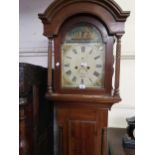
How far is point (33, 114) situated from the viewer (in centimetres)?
99

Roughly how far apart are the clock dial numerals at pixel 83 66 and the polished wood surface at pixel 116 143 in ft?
1.19

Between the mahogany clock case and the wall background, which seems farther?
the wall background

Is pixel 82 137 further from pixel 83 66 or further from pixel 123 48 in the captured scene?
pixel 123 48

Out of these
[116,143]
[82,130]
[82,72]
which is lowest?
[116,143]

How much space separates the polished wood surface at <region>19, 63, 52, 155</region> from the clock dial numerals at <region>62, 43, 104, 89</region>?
0.18 metres

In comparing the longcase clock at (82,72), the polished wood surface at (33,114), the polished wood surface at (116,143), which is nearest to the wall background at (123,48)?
the polished wood surface at (116,143)

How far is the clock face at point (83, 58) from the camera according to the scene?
39.7 inches

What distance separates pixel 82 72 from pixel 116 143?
1.61 ft

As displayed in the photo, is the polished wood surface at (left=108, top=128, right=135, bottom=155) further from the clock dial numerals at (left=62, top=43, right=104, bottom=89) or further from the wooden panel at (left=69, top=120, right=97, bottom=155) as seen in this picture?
the clock dial numerals at (left=62, top=43, right=104, bottom=89)

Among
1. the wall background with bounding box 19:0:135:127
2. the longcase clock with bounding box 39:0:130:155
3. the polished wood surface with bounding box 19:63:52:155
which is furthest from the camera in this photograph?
the wall background with bounding box 19:0:135:127

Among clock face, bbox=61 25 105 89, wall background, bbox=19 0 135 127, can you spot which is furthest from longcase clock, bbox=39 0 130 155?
wall background, bbox=19 0 135 127

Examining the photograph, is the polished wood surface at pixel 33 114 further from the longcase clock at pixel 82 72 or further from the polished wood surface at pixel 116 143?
the polished wood surface at pixel 116 143

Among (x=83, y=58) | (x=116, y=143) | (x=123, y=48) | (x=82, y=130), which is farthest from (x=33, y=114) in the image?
(x=123, y=48)

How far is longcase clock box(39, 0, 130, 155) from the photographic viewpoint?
0.98m
